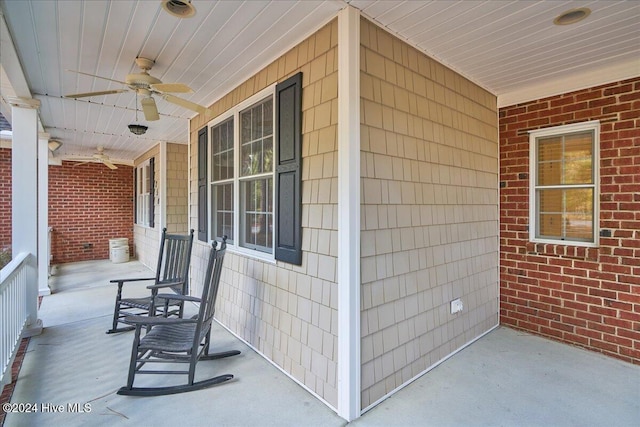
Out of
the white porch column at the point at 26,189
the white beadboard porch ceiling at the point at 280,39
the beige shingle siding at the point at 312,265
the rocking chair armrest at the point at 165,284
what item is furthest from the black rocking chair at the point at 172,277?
the white beadboard porch ceiling at the point at 280,39

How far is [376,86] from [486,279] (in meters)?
2.48

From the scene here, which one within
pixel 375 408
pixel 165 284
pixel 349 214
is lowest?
pixel 375 408

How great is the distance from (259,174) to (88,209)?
727cm

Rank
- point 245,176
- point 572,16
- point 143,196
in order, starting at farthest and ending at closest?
point 143,196
point 245,176
point 572,16

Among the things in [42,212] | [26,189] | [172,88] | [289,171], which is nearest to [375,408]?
[289,171]

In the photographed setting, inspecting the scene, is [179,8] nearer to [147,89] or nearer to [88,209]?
[147,89]

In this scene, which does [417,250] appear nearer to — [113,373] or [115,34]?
[113,373]

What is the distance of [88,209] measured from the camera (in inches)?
318

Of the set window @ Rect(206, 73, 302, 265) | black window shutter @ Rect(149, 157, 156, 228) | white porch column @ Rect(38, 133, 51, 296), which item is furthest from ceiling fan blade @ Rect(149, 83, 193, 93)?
black window shutter @ Rect(149, 157, 156, 228)

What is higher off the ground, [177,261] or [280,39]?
[280,39]

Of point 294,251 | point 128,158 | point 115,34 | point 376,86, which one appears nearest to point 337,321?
point 294,251

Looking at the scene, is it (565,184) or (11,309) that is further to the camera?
(565,184)

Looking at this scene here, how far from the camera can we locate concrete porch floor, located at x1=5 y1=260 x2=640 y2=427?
2.10 meters

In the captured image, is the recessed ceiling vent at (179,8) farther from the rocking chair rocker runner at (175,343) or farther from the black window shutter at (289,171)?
the rocking chair rocker runner at (175,343)
